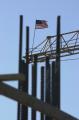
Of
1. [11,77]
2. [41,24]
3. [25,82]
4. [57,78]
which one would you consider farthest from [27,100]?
[41,24]

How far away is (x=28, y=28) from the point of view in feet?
100

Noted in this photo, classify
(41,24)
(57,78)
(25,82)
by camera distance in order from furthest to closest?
(41,24) < (25,82) < (57,78)

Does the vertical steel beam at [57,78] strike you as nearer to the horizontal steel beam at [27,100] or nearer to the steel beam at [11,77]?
the horizontal steel beam at [27,100]

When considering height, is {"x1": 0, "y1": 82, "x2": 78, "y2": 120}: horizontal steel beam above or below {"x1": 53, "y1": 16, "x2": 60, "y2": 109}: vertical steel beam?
above

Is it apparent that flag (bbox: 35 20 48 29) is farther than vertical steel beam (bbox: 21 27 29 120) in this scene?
Yes

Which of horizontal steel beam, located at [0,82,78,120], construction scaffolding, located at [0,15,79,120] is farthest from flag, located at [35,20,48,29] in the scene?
horizontal steel beam, located at [0,82,78,120]

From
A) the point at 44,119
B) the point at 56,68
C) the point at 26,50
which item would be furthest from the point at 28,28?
the point at 44,119

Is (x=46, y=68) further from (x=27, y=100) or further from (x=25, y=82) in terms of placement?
(x=27, y=100)

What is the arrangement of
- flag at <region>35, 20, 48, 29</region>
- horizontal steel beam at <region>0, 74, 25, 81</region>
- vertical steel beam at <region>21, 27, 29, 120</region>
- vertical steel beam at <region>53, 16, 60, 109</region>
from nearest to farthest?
horizontal steel beam at <region>0, 74, 25, 81</region> → vertical steel beam at <region>53, 16, 60, 109</region> → vertical steel beam at <region>21, 27, 29, 120</region> → flag at <region>35, 20, 48, 29</region>

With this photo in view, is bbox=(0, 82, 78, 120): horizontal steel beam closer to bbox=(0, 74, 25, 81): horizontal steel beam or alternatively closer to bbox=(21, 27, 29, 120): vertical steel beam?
bbox=(0, 74, 25, 81): horizontal steel beam

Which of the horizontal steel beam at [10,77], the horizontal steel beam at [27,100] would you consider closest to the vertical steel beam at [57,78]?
the horizontal steel beam at [27,100]

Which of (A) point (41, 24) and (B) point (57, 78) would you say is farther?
(A) point (41, 24)

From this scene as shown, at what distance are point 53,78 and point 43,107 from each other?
18.1 meters

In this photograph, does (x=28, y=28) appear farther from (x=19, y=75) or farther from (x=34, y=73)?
(x=19, y=75)
